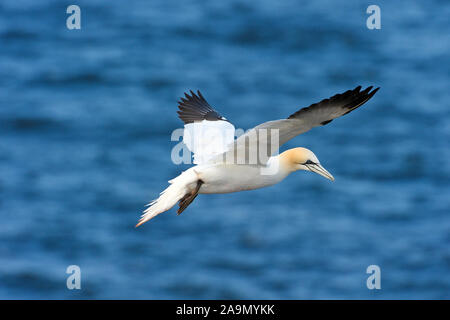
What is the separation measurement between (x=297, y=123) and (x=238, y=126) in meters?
19.1

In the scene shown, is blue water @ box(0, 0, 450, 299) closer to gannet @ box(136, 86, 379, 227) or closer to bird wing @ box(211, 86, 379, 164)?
gannet @ box(136, 86, 379, 227)

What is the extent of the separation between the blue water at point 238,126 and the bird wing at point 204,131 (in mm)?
12574

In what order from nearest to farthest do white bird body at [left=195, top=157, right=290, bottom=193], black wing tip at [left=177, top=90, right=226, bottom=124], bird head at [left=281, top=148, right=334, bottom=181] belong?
white bird body at [left=195, top=157, right=290, bottom=193] → bird head at [left=281, top=148, right=334, bottom=181] → black wing tip at [left=177, top=90, right=226, bottom=124]

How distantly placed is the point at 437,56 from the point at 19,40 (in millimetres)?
17877

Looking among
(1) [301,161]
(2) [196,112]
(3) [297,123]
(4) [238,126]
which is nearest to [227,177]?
(1) [301,161]

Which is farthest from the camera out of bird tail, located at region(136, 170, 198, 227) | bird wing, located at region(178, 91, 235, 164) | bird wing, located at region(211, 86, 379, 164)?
bird wing, located at region(178, 91, 235, 164)

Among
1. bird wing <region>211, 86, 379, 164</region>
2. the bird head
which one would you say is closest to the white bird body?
bird wing <region>211, 86, 379, 164</region>

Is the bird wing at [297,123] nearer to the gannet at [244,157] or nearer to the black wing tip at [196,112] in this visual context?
the gannet at [244,157]

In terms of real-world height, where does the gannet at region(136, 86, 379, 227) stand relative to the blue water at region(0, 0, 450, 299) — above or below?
below

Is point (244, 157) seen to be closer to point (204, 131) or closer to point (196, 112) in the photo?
point (204, 131)

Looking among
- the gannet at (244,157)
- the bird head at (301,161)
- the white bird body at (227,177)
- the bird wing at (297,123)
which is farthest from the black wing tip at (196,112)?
the bird wing at (297,123)

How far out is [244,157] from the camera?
31.7 ft

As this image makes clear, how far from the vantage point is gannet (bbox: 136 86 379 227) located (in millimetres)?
8641

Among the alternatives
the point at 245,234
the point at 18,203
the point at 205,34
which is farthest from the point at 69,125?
the point at 245,234
